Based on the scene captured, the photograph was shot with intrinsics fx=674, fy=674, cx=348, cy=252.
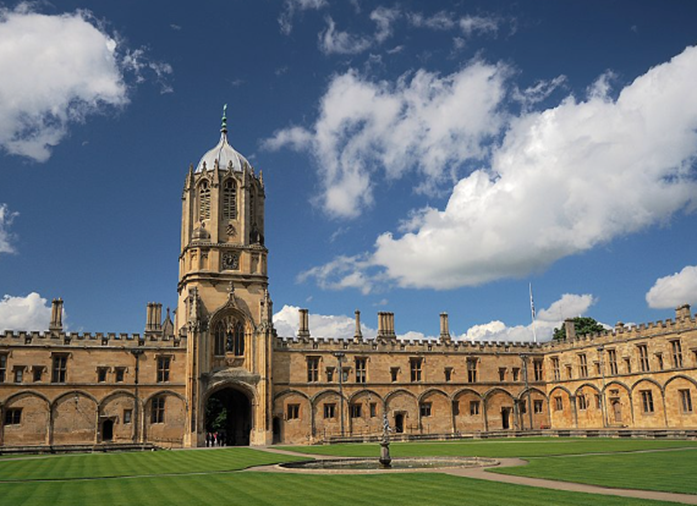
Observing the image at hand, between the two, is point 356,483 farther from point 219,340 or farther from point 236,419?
point 236,419

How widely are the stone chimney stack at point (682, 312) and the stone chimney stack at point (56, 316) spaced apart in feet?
153

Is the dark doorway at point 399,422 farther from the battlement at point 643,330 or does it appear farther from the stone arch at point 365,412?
the battlement at point 643,330

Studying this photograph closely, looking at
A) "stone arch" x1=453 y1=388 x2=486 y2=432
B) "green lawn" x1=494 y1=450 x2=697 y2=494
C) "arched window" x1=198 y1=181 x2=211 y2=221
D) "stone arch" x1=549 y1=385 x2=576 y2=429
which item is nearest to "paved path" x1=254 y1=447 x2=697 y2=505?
"green lawn" x1=494 y1=450 x2=697 y2=494

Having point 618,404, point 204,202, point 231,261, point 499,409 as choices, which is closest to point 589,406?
point 618,404

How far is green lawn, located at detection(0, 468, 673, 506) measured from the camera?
653 inches

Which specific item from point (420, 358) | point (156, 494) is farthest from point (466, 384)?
point (156, 494)

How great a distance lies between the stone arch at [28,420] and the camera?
154ft

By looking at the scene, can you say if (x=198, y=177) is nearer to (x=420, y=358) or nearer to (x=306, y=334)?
(x=306, y=334)

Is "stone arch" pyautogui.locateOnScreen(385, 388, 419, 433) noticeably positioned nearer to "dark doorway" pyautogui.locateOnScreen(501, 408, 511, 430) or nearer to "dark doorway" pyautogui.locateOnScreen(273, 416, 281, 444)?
"dark doorway" pyautogui.locateOnScreen(501, 408, 511, 430)

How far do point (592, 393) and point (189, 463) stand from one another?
128 feet

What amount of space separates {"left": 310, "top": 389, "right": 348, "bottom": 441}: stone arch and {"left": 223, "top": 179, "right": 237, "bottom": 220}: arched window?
1692 centimetres

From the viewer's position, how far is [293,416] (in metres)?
55.0

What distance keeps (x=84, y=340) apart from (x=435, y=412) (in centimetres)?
2987

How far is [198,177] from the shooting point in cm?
5825
